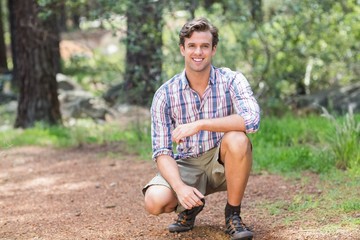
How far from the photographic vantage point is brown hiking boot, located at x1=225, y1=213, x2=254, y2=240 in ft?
13.0

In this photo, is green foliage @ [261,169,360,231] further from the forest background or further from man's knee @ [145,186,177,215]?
man's knee @ [145,186,177,215]

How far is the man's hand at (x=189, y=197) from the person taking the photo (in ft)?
12.6

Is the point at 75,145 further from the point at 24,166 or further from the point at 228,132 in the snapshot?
the point at 228,132

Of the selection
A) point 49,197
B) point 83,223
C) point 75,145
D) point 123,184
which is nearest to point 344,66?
point 75,145

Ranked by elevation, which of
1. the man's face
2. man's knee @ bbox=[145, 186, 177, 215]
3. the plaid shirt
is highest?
the man's face

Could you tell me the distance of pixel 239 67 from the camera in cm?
912

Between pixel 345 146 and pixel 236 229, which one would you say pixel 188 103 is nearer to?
pixel 236 229

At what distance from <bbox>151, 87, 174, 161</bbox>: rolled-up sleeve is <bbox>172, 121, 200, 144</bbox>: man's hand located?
8.3 inches

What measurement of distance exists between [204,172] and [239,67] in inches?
196

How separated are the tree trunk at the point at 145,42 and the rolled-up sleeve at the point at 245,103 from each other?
3.96m

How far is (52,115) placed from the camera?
404 inches

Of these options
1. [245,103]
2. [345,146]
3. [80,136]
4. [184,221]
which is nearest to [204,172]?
[184,221]

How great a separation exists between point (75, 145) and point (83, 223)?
13.1 ft

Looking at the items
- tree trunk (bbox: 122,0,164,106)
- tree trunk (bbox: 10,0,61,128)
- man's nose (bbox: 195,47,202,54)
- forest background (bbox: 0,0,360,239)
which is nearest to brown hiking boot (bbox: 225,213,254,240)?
man's nose (bbox: 195,47,202,54)
